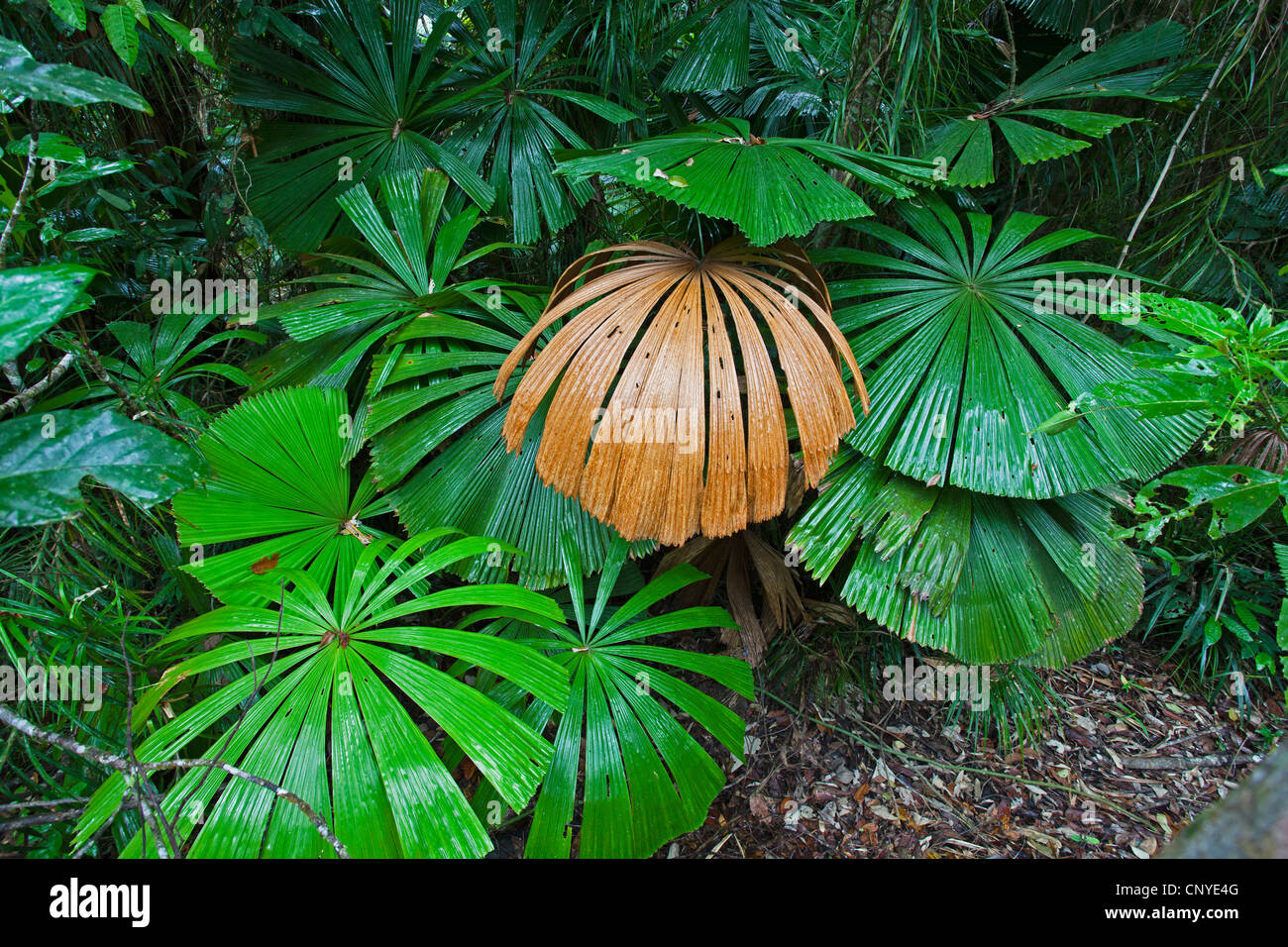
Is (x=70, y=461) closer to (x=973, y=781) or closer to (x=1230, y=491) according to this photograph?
(x=1230, y=491)

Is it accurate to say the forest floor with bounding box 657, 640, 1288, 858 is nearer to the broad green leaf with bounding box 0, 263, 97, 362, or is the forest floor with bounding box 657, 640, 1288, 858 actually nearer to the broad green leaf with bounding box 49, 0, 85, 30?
the broad green leaf with bounding box 0, 263, 97, 362

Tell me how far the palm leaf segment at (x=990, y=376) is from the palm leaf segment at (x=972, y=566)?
12 cm

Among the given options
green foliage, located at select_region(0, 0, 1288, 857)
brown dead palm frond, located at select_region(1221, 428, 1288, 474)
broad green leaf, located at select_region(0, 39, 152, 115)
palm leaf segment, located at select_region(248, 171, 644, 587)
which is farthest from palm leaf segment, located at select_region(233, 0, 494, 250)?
brown dead palm frond, located at select_region(1221, 428, 1288, 474)

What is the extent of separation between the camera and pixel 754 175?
60.2 inches

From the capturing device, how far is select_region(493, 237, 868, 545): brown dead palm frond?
1450 mm

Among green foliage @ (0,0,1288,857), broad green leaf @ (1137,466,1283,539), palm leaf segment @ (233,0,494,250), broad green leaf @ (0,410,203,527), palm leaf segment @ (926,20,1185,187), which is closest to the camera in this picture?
broad green leaf @ (0,410,203,527)

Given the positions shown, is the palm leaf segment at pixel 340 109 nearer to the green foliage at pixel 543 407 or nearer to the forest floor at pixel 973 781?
the green foliage at pixel 543 407

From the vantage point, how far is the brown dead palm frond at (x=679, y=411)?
145 cm

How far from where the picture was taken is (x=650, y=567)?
97.0 inches

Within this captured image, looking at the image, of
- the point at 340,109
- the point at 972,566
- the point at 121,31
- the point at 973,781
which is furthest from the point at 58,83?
the point at 973,781

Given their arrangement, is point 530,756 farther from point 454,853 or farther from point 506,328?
point 506,328

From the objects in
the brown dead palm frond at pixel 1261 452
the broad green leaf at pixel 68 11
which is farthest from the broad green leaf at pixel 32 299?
the brown dead palm frond at pixel 1261 452

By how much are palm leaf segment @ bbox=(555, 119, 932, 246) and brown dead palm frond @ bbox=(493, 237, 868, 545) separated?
0.21 meters
